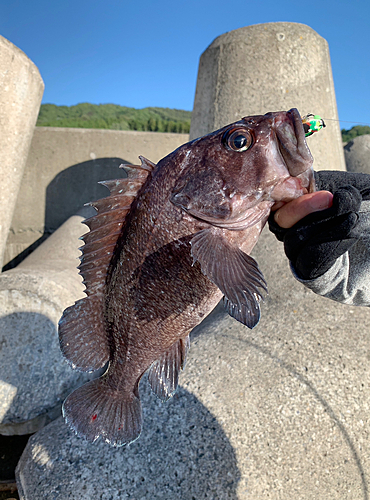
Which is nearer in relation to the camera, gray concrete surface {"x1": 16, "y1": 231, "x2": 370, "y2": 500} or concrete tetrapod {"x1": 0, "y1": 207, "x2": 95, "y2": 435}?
gray concrete surface {"x1": 16, "y1": 231, "x2": 370, "y2": 500}

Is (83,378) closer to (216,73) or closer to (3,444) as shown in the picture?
(3,444)

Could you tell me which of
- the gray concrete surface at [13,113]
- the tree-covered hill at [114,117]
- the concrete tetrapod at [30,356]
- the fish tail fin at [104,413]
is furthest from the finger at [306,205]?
the tree-covered hill at [114,117]

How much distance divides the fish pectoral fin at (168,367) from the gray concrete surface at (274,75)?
2618 millimetres

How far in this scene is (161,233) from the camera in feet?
4.17

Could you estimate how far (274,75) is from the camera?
327cm

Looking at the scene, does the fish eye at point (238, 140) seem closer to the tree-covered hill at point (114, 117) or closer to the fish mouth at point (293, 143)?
the fish mouth at point (293, 143)

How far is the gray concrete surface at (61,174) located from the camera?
216 inches

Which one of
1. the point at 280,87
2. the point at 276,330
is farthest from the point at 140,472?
the point at 280,87

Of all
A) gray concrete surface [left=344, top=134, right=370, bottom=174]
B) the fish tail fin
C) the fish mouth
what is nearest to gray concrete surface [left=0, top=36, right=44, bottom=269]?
the fish tail fin

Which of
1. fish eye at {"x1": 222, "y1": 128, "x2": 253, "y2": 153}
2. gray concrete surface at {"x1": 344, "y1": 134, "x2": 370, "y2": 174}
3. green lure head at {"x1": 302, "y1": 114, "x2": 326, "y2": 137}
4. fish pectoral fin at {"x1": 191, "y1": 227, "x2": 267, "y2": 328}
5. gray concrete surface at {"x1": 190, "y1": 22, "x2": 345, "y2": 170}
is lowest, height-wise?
fish pectoral fin at {"x1": 191, "y1": 227, "x2": 267, "y2": 328}

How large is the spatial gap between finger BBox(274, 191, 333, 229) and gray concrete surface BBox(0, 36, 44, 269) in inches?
139

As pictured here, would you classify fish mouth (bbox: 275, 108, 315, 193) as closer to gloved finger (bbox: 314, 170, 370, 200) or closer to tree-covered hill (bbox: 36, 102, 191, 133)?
gloved finger (bbox: 314, 170, 370, 200)

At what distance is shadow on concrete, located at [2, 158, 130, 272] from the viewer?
5.52m

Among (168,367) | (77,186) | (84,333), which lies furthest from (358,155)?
(84,333)
